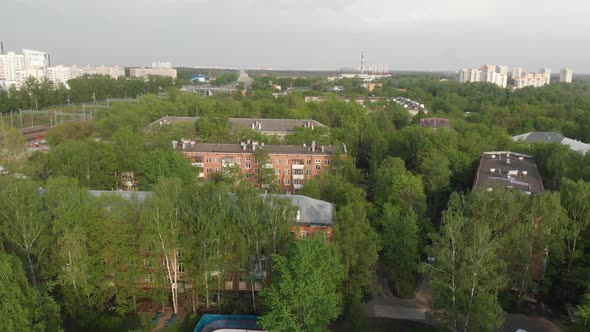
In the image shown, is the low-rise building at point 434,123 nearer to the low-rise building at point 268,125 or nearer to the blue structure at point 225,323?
the low-rise building at point 268,125

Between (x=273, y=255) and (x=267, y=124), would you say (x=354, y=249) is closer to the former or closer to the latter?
(x=273, y=255)

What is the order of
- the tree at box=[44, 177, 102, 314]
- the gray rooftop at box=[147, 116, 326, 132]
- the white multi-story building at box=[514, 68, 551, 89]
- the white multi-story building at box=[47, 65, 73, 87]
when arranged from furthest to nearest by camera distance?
the white multi-story building at box=[514, 68, 551, 89]
the white multi-story building at box=[47, 65, 73, 87]
the gray rooftop at box=[147, 116, 326, 132]
the tree at box=[44, 177, 102, 314]

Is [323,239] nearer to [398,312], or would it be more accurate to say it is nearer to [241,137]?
[398,312]

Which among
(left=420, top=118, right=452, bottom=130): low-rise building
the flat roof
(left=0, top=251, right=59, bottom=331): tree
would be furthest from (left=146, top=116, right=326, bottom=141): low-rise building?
(left=0, top=251, right=59, bottom=331): tree

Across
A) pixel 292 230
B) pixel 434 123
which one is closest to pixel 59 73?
pixel 434 123

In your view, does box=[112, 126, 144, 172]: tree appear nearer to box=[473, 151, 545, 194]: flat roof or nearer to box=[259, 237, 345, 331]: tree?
box=[259, 237, 345, 331]: tree

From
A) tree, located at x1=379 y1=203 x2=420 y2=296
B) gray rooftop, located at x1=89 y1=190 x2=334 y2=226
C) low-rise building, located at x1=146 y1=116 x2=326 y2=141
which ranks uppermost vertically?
low-rise building, located at x1=146 y1=116 x2=326 y2=141

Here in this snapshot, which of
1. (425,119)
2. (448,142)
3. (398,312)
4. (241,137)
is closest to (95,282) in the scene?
(398,312)
